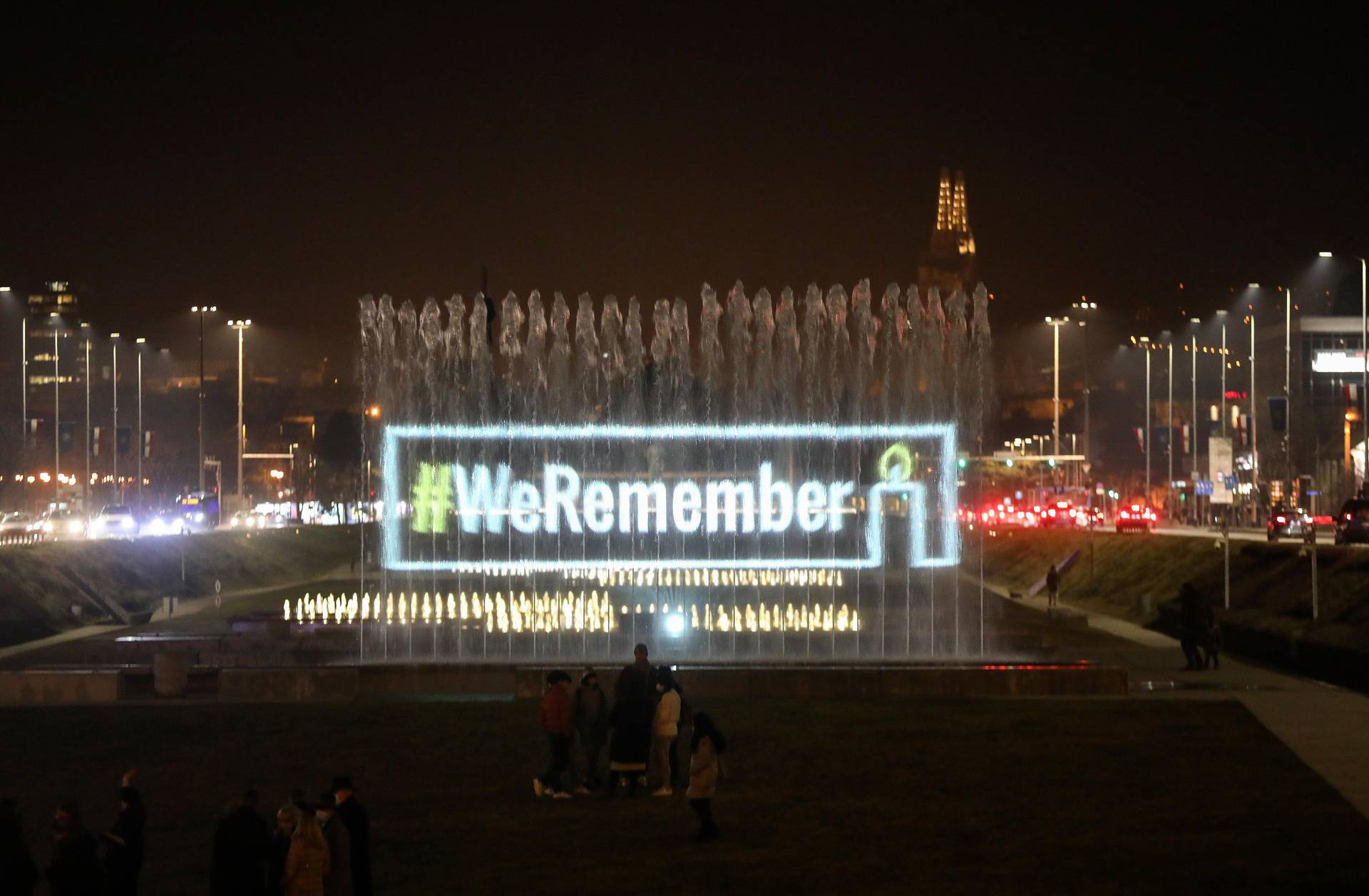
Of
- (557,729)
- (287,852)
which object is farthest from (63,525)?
(287,852)

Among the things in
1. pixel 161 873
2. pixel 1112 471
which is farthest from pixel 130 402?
pixel 161 873

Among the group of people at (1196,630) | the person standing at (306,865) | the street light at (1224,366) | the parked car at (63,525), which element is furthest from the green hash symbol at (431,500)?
the person standing at (306,865)

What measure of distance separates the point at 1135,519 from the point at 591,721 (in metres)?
53.6

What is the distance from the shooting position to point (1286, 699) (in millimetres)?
23688

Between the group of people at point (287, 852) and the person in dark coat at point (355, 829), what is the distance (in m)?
0.13

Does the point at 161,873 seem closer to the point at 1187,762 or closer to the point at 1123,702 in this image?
the point at 1187,762

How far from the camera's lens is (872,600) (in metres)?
41.8

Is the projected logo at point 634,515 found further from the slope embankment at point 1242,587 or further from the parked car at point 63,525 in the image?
the parked car at point 63,525

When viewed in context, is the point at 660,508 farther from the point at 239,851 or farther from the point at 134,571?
the point at 239,851

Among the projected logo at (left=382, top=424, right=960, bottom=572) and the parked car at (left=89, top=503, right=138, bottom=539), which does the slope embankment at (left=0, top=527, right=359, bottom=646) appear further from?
the projected logo at (left=382, top=424, right=960, bottom=572)

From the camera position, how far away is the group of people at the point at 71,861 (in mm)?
9938

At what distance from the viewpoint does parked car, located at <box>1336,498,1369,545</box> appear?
4647 cm

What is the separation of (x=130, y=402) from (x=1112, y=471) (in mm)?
69557

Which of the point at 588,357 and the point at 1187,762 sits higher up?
the point at 588,357
